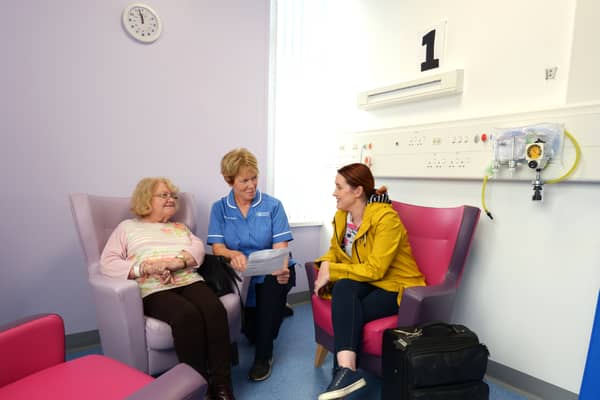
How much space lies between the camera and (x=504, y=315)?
1786mm

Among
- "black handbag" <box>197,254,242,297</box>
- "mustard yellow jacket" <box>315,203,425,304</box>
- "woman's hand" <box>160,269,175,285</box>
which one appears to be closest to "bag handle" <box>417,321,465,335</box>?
"mustard yellow jacket" <box>315,203,425,304</box>

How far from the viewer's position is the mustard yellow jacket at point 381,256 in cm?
162

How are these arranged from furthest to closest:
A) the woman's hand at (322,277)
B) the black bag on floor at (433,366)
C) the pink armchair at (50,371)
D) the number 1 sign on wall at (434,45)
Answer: the number 1 sign on wall at (434,45) → the woman's hand at (322,277) → the black bag on floor at (433,366) → the pink armchair at (50,371)

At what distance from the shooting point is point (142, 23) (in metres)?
2.10

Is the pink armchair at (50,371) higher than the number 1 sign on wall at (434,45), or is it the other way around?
the number 1 sign on wall at (434,45)

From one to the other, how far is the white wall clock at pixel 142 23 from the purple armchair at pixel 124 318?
42.2 inches

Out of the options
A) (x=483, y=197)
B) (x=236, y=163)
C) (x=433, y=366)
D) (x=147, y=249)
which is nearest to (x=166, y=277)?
(x=147, y=249)

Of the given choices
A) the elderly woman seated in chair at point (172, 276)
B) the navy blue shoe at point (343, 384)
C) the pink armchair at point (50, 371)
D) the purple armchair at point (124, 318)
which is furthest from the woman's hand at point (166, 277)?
the navy blue shoe at point (343, 384)

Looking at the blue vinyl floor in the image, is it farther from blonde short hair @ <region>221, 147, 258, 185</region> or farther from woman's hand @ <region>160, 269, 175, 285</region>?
blonde short hair @ <region>221, 147, 258, 185</region>

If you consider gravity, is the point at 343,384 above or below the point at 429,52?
below

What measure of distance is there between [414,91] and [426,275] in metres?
1.12

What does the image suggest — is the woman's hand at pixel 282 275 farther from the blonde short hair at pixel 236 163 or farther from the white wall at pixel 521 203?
the white wall at pixel 521 203

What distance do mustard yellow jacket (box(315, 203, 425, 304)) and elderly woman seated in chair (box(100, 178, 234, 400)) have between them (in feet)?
2.11

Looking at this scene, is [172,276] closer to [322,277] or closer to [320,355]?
[322,277]
